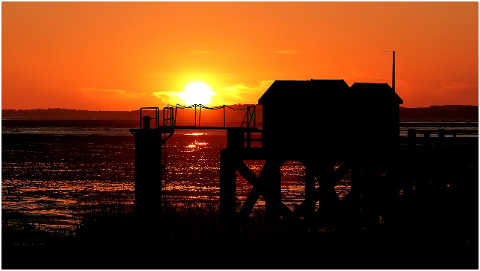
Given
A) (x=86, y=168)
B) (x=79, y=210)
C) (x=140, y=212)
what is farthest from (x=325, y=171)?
(x=86, y=168)

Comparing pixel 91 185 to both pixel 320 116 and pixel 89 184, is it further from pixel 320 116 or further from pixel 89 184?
pixel 320 116

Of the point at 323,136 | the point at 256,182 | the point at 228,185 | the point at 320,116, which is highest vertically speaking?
the point at 320,116

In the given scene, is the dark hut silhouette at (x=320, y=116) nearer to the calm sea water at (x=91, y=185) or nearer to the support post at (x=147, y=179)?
the support post at (x=147, y=179)

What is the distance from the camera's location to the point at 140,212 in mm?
28609

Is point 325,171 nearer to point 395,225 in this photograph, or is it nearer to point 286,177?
point 395,225

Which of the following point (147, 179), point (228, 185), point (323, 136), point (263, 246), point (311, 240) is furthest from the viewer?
point (147, 179)

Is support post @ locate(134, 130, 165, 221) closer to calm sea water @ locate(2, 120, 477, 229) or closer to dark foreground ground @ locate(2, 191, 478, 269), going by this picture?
dark foreground ground @ locate(2, 191, 478, 269)

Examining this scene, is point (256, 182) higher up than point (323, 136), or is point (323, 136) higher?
point (323, 136)

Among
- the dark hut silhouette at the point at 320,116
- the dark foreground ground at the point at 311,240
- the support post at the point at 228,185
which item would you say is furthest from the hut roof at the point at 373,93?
the support post at the point at 228,185

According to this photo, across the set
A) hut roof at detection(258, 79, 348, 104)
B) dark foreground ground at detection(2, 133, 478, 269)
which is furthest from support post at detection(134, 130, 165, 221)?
hut roof at detection(258, 79, 348, 104)

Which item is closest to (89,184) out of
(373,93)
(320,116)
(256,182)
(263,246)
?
(256,182)

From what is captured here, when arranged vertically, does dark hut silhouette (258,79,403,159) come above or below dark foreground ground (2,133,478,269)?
above

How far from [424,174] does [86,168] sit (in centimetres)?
4776

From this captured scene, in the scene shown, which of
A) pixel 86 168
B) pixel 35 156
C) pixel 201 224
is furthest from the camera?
pixel 35 156
